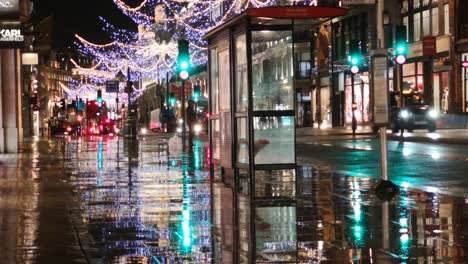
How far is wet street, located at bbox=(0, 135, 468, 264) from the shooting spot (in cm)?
894

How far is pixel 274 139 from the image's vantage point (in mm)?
16516

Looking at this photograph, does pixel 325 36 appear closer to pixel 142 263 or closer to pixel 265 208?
pixel 265 208

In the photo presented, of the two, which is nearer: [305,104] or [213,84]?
[213,84]

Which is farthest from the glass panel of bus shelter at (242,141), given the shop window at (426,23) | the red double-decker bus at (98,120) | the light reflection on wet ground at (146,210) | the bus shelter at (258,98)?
the red double-decker bus at (98,120)

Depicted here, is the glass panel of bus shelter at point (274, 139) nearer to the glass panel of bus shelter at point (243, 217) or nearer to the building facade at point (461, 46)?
the glass panel of bus shelter at point (243, 217)

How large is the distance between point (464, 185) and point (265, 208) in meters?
5.13

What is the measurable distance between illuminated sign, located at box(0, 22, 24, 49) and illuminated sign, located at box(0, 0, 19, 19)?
37 cm

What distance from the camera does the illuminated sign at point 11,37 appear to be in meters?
23.9

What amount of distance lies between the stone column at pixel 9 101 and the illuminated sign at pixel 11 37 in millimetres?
6946

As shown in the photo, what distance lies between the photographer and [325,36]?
73.4 m

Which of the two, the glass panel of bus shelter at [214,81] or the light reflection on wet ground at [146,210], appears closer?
the light reflection on wet ground at [146,210]

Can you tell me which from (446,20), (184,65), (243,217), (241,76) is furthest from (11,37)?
(446,20)

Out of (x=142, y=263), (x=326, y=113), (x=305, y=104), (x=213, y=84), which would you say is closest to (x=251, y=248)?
(x=142, y=263)

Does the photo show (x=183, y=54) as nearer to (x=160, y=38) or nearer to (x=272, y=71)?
(x=272, y=71)
